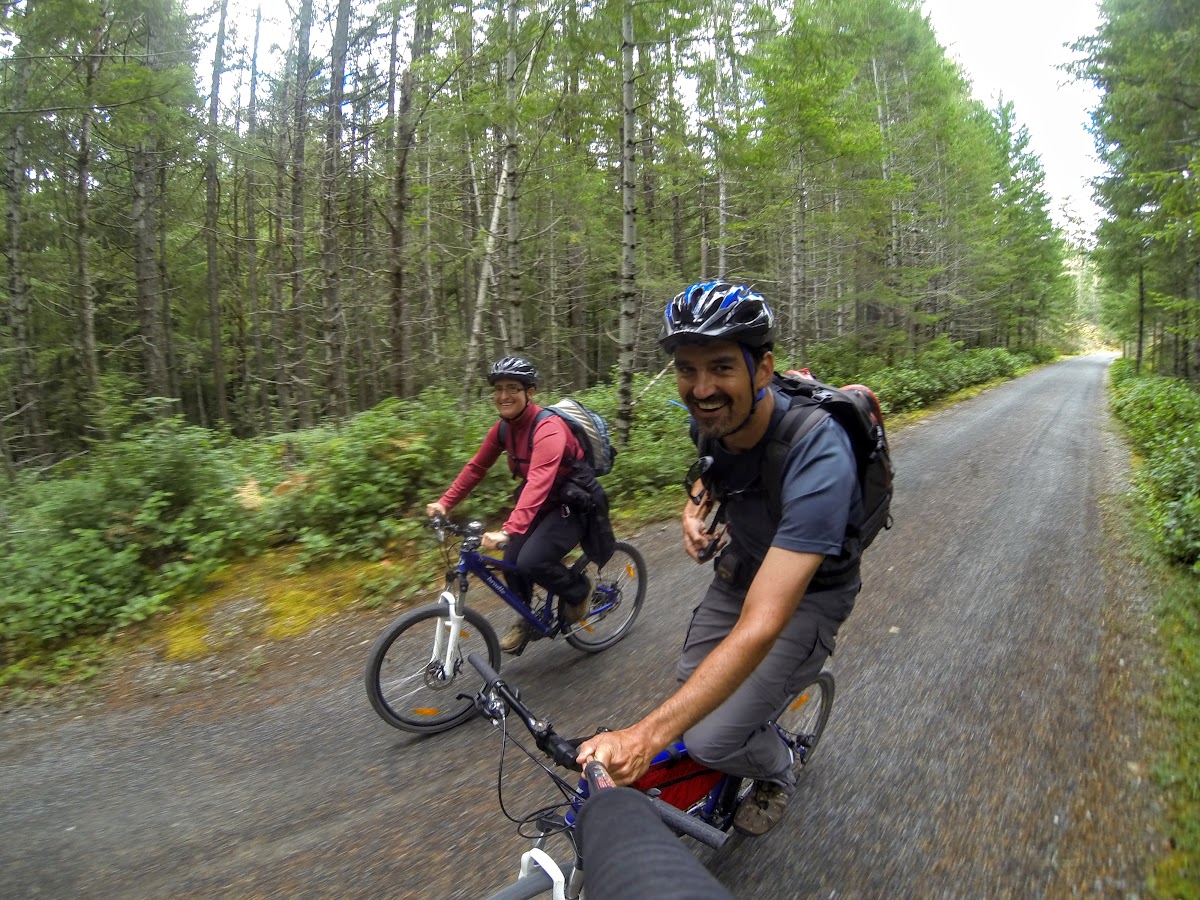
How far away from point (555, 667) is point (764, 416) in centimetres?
306

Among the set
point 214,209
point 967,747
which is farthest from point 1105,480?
point 214,209

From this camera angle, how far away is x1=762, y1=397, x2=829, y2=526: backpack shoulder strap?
2.07 metres

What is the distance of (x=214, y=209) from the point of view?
2219 cm

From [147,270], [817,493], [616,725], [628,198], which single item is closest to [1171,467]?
[628,198]

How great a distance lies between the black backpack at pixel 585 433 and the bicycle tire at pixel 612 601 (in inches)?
29.2

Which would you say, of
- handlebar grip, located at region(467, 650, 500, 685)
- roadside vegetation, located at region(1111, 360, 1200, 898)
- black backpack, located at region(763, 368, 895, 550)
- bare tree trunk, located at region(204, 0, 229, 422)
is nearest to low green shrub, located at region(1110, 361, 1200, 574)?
roadside vegetation, located at region(1111, 360, 1200, 898)

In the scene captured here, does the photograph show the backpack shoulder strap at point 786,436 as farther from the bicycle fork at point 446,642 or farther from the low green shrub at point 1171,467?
the low green shrub at point 1171,467

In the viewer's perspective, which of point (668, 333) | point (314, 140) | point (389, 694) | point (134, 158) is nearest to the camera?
point (668, 333)

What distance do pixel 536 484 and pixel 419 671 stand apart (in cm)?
135

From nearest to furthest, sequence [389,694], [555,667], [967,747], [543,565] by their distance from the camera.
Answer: [967,747]
[389,694]
[543,565]
[555,667]

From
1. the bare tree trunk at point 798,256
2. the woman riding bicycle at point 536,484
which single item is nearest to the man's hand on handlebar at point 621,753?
the woman riding bicycle at point 536,484

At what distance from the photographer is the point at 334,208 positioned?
12.0 meters

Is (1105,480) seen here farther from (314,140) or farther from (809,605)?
(314,140)

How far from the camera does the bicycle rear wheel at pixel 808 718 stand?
3102 mm
